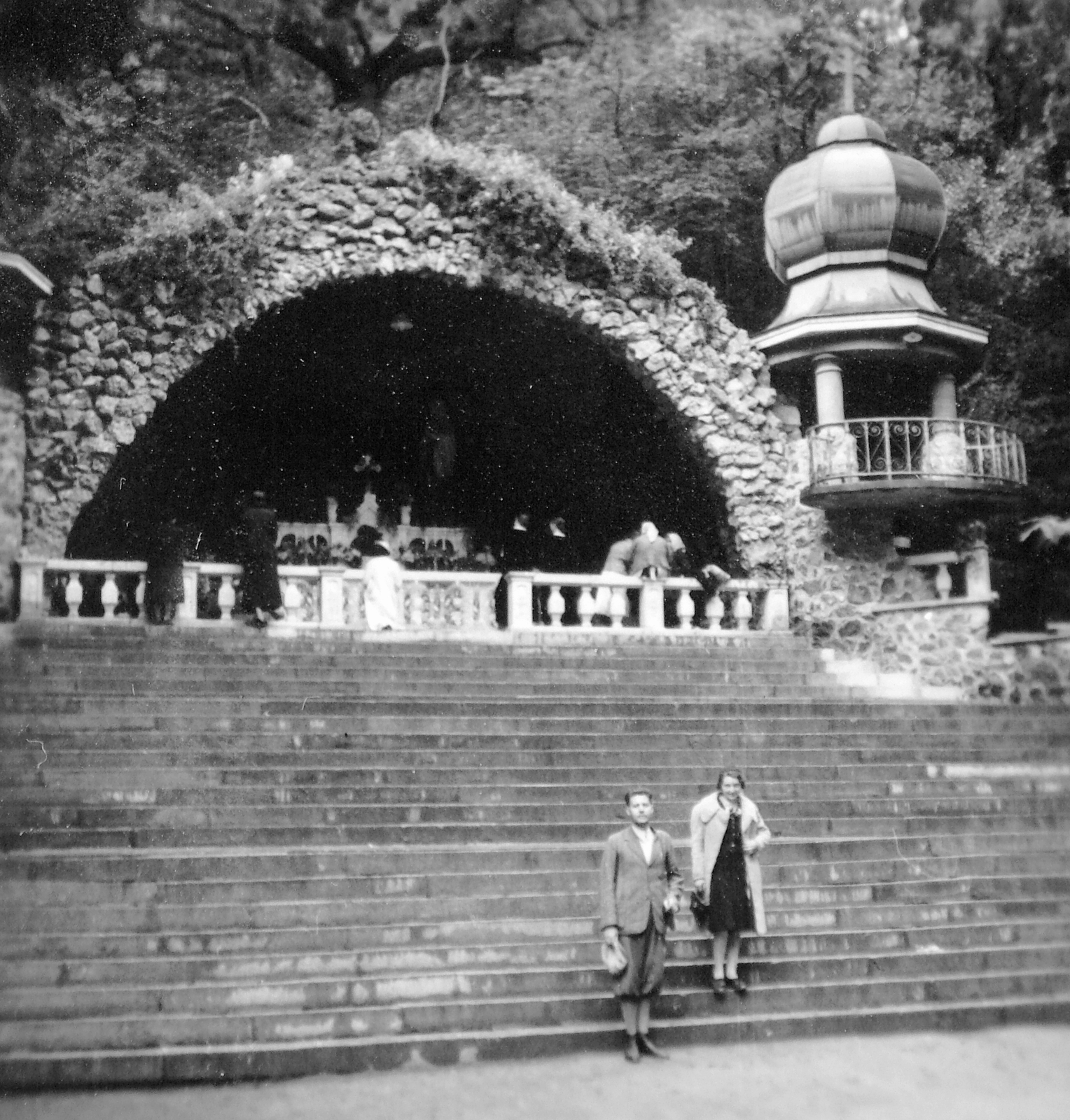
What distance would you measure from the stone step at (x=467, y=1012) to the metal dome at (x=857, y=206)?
36.3ft

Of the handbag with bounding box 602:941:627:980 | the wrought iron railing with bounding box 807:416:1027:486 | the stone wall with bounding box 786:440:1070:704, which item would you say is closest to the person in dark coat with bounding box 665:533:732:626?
the stone wall with bounding box 786:440:1070:704

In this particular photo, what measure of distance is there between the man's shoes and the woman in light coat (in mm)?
748

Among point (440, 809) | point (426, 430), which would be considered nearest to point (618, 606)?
point (440, 809)

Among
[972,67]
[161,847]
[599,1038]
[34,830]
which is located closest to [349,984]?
[599,1038]

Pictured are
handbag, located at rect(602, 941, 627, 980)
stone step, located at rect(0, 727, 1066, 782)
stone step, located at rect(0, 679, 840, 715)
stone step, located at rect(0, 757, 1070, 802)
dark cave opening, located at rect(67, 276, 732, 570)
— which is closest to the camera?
handbag, located at rect(602, 941, 627, 980)

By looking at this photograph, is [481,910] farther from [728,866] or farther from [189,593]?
[189,593]

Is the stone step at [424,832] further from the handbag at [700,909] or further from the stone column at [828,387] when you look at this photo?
the stone column at [828,387]

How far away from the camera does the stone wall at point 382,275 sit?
1517 centimetres

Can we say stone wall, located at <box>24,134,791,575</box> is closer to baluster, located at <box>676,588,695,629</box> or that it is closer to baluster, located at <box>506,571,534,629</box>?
baluster, located at <box>676,588,695,629</box>

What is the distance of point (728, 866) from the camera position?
25.3ft

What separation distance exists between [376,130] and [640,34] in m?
6.39

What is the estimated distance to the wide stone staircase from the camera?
24.0ft

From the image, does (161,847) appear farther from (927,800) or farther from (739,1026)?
(927,800)

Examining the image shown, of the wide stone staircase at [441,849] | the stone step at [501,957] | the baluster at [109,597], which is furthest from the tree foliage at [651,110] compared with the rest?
the stone step at [501,957]
